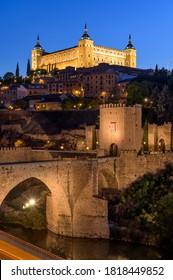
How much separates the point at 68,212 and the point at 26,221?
133 inches

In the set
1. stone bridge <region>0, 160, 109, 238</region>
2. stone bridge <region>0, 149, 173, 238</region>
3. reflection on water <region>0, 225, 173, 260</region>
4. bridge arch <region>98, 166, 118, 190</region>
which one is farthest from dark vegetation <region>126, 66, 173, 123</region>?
reflection on water <region>0, 225, 173, 260</region>

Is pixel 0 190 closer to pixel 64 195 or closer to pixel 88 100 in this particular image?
pixel 64 195

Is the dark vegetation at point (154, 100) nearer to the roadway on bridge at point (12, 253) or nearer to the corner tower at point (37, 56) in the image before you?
the roadway on bridge at point (12, 253)

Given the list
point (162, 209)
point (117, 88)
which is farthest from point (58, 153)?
point (117, 88)

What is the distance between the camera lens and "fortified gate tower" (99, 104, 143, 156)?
34.7 metres

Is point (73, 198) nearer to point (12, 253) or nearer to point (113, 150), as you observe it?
point (113, 150)

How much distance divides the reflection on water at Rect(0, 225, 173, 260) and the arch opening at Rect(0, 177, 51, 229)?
94cm

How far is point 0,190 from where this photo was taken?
21234mm

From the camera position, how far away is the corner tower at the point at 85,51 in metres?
117

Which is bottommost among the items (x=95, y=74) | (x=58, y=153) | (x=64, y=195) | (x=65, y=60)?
(x=64, y=195)

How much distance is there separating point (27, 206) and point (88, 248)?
22.2ft

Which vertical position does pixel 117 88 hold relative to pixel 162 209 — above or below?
above

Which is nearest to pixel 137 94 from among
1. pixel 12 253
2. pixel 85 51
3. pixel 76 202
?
pixel 76 202
